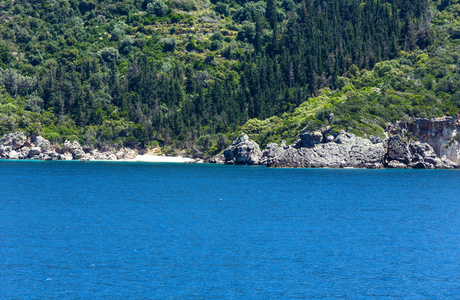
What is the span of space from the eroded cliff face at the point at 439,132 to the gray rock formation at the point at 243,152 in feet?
85.7

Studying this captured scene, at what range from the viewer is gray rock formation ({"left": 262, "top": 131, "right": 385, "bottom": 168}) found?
93.3m

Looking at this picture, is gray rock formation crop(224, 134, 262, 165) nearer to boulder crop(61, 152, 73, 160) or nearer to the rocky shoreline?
the rocky shoreline

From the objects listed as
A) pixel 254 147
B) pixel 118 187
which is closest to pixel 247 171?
pixel 254 147

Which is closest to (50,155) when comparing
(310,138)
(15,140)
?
(15,140)

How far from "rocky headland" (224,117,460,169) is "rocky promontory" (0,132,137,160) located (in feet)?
145

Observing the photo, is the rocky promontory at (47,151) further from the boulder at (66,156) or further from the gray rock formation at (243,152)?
the gray rock formation at (243,152)

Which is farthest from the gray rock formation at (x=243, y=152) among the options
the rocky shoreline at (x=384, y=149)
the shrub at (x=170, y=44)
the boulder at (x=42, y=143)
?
the shrub at (x=170, y=44)

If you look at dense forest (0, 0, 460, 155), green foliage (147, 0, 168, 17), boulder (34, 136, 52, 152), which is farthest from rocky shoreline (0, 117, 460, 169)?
green foliage (147, 0, 168, 17)

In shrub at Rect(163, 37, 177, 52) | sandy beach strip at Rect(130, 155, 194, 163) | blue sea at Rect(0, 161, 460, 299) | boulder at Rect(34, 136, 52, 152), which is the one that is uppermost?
shrub at Rect(163, 37, 177, 52)

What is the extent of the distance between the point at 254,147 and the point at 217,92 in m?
29.8

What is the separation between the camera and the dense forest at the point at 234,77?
108 m

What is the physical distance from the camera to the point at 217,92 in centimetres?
13312

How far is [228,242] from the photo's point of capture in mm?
35000

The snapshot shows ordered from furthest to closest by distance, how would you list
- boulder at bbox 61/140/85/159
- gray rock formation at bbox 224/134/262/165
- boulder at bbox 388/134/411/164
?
boulder at bbox 61/140/85/159, gray rock formation at bbox 224/134/262/165, boulder at bbox 388/134/411/164
